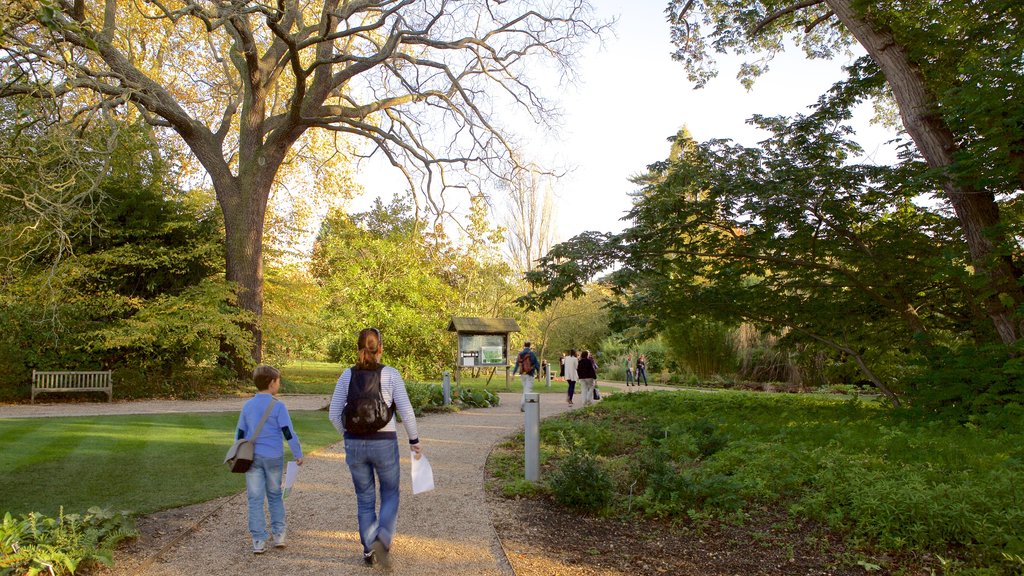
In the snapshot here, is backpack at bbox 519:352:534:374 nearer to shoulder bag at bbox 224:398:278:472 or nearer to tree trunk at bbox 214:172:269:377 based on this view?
tree trunk at bbox 214:172:269:377

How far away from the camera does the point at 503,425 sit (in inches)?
535

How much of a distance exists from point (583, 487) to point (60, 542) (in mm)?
4172

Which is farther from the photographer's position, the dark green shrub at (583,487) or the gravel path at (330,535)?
the dark green shrub at (583,487)

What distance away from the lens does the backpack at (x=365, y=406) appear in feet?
15.5

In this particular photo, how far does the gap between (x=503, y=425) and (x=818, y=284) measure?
6.80m

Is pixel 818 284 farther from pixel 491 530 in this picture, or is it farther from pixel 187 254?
pixel 187 254

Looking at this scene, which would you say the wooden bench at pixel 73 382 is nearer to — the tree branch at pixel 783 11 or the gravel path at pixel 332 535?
the gravel path at pixel 332 535

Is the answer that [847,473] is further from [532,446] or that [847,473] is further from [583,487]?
[532,446]

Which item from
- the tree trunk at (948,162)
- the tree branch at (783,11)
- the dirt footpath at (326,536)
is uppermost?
the tree branch at (783,11)

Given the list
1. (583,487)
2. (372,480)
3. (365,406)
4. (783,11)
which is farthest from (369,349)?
(783,11)

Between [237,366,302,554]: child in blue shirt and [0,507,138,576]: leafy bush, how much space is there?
3.23ft

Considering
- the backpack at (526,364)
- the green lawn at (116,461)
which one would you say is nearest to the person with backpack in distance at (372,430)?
the green lawn at (116,461)

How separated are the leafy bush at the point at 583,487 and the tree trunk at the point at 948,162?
7.08 meters

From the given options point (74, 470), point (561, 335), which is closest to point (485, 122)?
point (74, 470)
